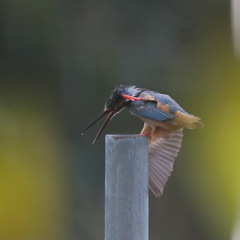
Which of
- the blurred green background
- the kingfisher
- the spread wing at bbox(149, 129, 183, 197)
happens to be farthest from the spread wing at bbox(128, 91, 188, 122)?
the blurred green background

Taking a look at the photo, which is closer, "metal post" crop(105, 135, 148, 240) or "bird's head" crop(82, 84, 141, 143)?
"metal post" crop(105, 135, 148, 240)

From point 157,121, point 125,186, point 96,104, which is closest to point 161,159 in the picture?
point 157,121

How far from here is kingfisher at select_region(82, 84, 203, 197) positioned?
185 cm

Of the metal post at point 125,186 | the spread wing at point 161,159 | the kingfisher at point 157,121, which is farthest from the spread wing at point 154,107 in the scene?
the metal post at point 125,186

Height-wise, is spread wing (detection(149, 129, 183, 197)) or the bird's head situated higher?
the bird's head

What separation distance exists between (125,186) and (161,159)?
0.62 meters

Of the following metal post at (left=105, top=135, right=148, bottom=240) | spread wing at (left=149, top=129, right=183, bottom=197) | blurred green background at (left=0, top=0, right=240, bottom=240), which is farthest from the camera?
blurred green background at (left=0, top=0, right=240, bottom=240)

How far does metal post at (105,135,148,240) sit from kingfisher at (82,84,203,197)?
505 millimetres

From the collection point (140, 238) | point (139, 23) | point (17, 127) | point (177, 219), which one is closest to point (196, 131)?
point (177, 219)

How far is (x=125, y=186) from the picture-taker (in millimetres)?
1318

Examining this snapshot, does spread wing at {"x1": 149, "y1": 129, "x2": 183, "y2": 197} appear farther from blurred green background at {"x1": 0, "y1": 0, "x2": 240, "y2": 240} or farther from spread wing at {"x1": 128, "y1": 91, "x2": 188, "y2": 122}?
blurred green background at {"x1": 0, "y1": 0, "x2": 240, "y2": 240}

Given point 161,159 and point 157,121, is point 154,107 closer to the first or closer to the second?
point 157,121

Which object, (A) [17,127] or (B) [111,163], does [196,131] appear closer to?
(A) [17,127]

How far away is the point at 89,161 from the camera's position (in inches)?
148
